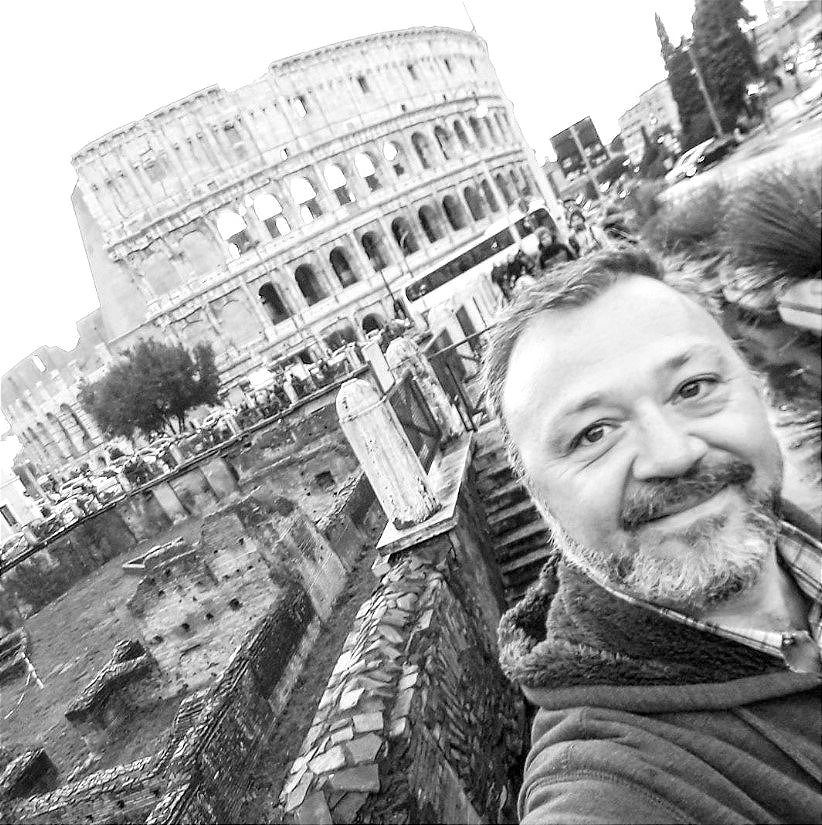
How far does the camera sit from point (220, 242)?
32.2 m

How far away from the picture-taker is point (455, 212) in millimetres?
37969

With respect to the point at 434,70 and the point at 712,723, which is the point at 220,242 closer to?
the point at 434,70

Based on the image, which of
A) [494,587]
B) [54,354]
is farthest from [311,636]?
[54,354]

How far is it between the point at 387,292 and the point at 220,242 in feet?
32.7

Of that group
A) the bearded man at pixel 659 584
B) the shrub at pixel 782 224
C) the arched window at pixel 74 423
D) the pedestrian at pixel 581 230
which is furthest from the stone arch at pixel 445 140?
the bearded man at pixel 659 584

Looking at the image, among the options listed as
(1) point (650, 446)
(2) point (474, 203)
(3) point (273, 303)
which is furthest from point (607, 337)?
(2) point (474, 203)

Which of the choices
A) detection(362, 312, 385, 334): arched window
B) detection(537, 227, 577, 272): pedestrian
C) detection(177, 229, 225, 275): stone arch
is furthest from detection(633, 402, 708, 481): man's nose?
detection(177, 229, 225, 275): stone arch

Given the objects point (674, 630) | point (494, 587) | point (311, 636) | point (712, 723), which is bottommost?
point (311, 636)

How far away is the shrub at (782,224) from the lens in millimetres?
3906

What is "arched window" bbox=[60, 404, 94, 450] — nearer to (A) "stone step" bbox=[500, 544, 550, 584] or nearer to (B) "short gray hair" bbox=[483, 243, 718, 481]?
(A) "stone step" bbox=[500, 544, 550, 584]

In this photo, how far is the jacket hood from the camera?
3.54ft

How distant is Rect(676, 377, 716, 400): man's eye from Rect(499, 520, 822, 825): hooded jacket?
453mm

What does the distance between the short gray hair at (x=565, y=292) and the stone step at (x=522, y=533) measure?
469 centimetres

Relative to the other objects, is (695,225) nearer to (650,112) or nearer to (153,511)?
(153,511)
